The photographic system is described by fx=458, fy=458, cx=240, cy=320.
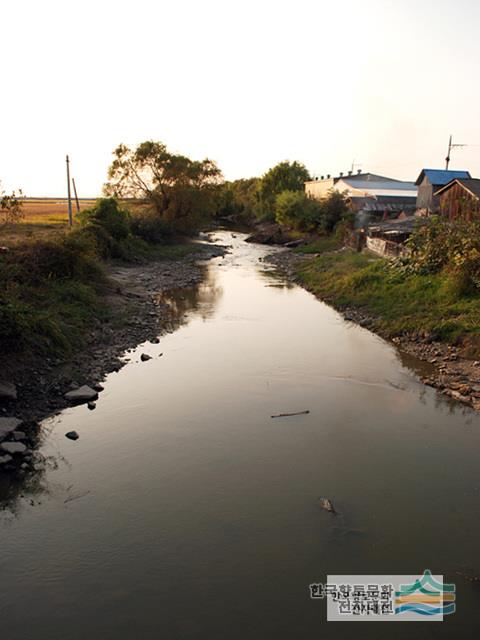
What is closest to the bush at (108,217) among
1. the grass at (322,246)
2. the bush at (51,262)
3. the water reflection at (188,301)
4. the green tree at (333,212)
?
the water reflection at (188,301)

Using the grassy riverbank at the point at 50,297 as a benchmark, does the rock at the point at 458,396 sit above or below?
below

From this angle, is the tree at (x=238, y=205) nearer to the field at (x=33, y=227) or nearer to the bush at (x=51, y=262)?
the field at (x=33, y=227)

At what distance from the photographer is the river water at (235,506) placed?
15.8ft

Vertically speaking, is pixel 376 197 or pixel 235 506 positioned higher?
pixel 376 197

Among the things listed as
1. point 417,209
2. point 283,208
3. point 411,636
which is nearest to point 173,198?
point 283,208

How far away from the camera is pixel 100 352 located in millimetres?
11852

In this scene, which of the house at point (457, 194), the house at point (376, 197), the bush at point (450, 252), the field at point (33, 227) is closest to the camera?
the bush at point (450, 252)

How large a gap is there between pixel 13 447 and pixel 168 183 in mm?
34136

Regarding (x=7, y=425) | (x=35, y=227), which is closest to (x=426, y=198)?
(x=35, y=227)

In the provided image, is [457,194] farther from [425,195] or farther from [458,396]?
[458,396]

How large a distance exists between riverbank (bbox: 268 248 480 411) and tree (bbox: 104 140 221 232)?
19.4 m

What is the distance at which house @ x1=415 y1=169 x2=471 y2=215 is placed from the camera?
1328 inches

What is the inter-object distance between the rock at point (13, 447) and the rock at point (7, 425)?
0.66 ft

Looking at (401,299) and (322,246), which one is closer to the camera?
(401,299)
